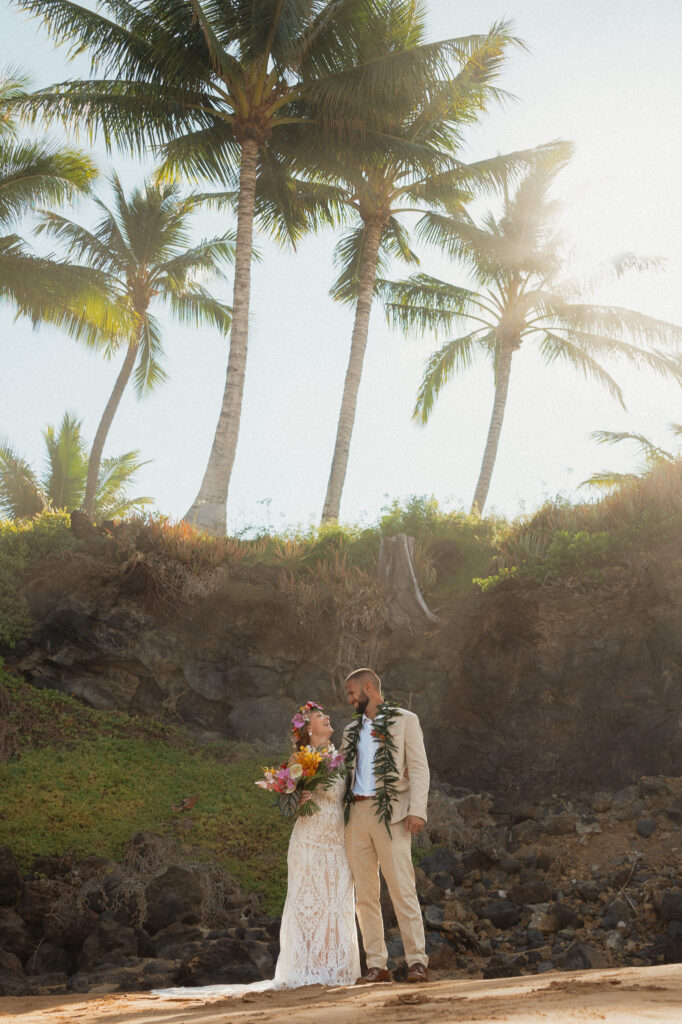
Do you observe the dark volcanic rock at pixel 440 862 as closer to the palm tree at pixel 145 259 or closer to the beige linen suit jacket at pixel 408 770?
the beige linen suit jacket at pixel 408 770

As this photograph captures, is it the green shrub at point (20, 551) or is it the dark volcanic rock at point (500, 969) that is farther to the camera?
the green shrub at point (20, 551)

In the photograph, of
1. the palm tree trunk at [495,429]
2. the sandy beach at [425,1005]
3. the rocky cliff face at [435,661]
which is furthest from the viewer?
the palm tree trunk at [495,429]

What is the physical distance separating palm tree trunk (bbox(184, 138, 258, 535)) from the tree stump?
3450 mm

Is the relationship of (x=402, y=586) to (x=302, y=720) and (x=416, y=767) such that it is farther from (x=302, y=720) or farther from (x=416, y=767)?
(x=416, y=767)

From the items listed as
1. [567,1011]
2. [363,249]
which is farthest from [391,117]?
[567,1011]

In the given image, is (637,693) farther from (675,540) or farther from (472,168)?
(472,168)

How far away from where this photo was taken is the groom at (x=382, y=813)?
5.75 m

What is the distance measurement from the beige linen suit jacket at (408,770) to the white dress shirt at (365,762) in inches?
2.2

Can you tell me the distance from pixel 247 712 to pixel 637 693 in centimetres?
573

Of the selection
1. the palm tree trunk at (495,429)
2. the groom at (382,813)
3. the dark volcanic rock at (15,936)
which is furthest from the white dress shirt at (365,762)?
the palm tree trunk at (495,429)

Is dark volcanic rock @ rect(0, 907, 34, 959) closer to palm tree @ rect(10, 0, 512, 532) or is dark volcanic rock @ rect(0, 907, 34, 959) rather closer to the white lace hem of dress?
the white lace hem of dress

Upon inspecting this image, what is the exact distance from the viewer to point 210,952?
6.55 meters

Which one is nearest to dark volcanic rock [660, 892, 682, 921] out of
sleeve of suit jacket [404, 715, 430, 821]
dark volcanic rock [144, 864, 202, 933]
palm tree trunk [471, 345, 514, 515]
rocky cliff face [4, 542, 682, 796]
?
sleeve of suit jacket [404, 715, 430, 821]

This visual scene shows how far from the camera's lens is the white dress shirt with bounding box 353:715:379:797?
6137 mm
